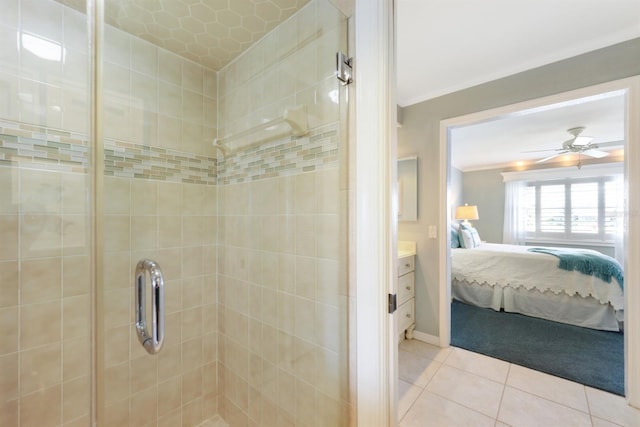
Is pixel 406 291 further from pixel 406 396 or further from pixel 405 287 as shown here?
pixel 406 396

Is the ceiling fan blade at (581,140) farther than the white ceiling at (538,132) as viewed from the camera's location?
Yes

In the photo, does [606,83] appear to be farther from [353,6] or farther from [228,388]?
[228,388]

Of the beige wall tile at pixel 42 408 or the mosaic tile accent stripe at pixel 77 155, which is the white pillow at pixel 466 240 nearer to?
the mosaic tile accent stripe at pixel 77 155

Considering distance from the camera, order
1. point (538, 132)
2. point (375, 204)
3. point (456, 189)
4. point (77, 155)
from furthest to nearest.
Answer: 1. point (456, 189)
2. point (538, 132)
3. point (77, 155)
4. point (375, 204)

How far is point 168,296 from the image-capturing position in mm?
1421

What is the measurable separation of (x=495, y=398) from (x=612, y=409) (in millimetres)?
665

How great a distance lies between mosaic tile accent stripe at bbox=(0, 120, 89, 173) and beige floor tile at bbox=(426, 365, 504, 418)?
96.8 inches

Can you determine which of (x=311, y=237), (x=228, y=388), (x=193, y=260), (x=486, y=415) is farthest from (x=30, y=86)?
(x=486, y=415)

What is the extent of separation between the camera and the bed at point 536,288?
265cm

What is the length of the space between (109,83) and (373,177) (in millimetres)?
1309

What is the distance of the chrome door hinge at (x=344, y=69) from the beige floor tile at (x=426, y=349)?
2.28 meters

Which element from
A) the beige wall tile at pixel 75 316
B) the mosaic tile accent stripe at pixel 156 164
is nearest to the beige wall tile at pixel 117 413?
the beige wall tile at pixel 75 316

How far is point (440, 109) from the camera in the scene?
245 cm

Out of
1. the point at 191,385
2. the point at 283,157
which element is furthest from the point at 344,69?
the point at 191,385
